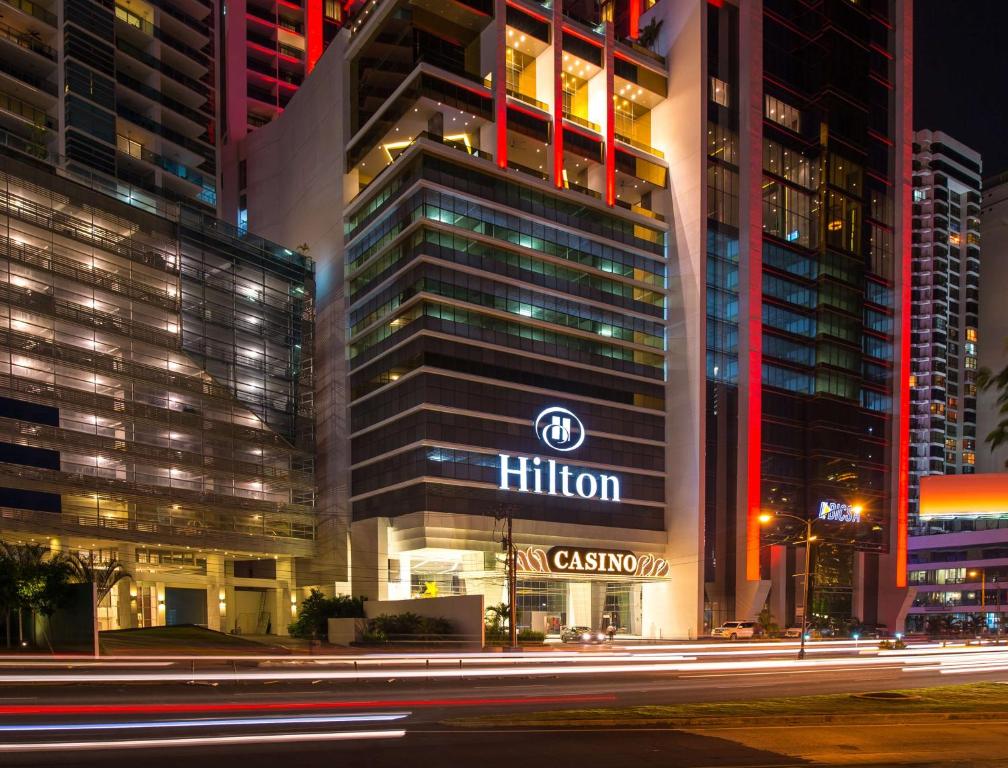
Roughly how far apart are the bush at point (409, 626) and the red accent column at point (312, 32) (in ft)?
305

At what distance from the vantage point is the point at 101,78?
3610 inches

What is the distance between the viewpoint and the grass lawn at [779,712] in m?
23.9

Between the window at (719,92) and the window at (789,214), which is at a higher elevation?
the window at (719,92)

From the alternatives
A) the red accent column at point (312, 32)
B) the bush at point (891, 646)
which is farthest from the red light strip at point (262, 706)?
the red accent column at point (312, 32)

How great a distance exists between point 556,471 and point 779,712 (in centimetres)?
5836

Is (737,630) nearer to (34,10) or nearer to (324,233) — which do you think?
(324,233)

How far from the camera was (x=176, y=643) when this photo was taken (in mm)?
59562

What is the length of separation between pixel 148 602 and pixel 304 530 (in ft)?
49.3

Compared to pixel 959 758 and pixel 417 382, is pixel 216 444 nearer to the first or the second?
pixel 417 382

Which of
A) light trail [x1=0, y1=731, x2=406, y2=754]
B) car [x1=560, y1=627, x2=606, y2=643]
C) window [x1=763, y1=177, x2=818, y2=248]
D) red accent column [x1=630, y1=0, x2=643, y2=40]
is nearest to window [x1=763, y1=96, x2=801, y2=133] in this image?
window [x1=763, y1=177, x2=818, y2=248]

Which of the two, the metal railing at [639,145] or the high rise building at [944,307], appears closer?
the metal railing at [639,145]

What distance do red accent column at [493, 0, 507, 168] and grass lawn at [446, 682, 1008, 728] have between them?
63.3m

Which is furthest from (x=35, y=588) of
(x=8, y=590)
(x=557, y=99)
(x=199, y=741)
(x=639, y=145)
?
(x=639, y=145)

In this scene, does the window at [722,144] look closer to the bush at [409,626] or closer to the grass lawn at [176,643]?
the bush at [409,626]
